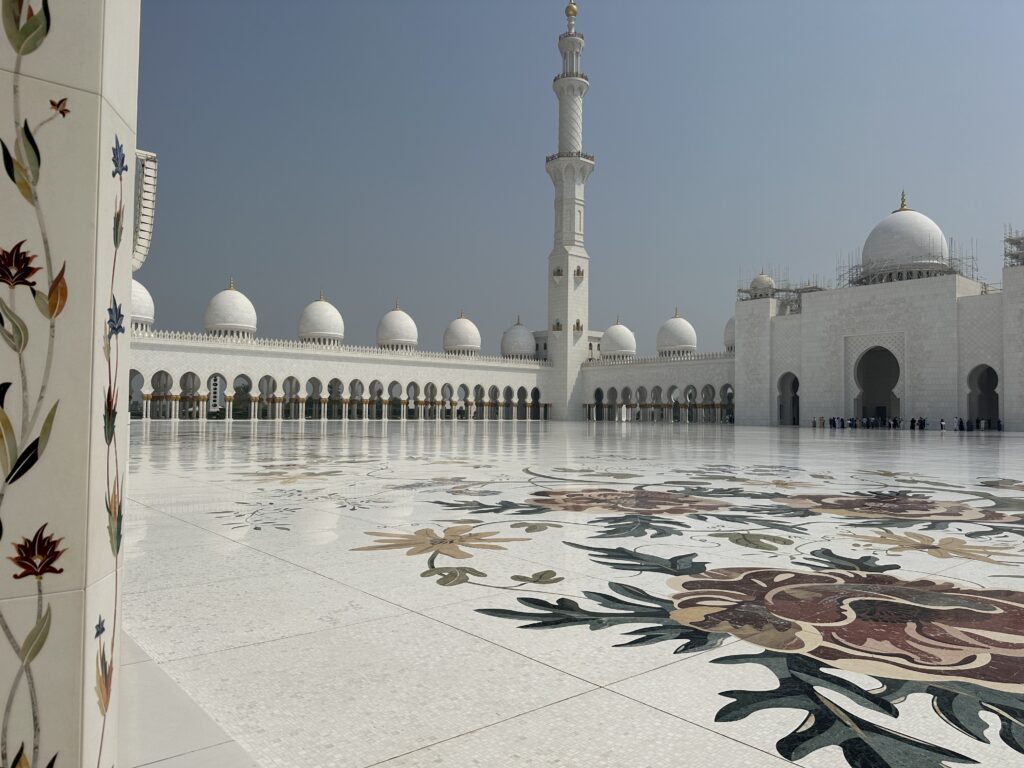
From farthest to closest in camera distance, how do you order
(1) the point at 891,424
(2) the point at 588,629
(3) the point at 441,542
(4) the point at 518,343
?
1. (4) the point at 518,343
2. (1) the point at 891,424
3. (3) the point at 441,542
4. (2) the point at 588,629

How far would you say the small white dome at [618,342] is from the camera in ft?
118

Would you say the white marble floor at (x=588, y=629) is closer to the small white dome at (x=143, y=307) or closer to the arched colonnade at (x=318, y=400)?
the arched colonnade at (x=318, y=400)

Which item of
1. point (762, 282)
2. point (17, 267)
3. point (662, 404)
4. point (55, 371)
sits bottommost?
point (55, 371)

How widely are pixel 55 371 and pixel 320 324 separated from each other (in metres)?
29.1

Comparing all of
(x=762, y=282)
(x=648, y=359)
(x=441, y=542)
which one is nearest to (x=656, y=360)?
(x=648, y=359)

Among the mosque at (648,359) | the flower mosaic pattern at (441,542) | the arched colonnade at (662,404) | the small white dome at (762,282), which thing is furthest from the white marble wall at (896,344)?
the flower mosaic pattern at (441,542)

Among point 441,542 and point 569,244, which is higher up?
point 569,244

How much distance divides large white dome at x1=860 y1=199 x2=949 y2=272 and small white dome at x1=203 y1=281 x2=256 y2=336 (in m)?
22.0

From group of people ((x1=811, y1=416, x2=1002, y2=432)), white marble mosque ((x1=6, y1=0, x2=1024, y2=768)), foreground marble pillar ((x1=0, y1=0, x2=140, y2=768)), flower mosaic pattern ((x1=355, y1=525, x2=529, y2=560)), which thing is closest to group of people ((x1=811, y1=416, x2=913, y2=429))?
group of people ((x1=811, y1=416, x2=1002, y2=432))

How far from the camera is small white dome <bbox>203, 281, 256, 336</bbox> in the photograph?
87.1 feet

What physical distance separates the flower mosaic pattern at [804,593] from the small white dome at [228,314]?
2484cm

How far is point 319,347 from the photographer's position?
85.5ft

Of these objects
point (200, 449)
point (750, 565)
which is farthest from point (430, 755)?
point (200, 449)

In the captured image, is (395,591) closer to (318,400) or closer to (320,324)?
(318,400)
